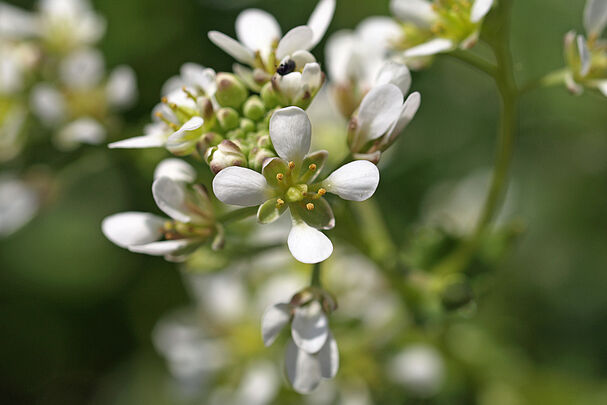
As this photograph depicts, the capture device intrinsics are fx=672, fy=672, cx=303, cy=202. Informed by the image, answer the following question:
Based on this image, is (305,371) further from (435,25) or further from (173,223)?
(435,25)

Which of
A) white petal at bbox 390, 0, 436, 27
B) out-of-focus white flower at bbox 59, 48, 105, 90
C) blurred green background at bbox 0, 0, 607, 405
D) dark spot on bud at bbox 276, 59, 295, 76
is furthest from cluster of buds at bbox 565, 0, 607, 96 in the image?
out-of-focus white flower at bbox 59, 48, 105, 90

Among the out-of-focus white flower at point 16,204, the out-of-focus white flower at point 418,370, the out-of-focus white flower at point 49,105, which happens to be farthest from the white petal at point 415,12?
the out-of-focus white flower at point 16,204

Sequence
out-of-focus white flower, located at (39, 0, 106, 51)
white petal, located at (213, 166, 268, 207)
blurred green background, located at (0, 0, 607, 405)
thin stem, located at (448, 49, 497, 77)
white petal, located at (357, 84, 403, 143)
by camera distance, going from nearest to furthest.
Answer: white petal, located at (213, 166, 268, 207) < white petal, located at (357, 84, 403, 143) < thin stem, located at (448, 49, 497, 77) < out-of-focus white flower, located at (39, 0, 106, 51) < blurred green background, located at (0, 0, 607, 405)

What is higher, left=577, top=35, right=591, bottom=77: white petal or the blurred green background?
left=577, top=35, right=591, bottom=77: white petal

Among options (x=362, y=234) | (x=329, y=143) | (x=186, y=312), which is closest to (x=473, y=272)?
(x=362, y=234)

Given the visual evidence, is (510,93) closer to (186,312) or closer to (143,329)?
(186,312)

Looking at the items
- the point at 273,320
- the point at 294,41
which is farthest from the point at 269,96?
the point at 273,320

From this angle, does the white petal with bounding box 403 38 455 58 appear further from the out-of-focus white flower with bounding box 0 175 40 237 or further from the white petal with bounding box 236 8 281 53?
the out-of-focus white flower with bounding box 0 175 40 237
